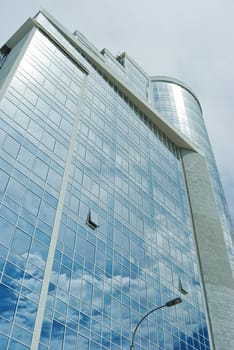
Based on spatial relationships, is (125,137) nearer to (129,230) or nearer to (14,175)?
(129,230)

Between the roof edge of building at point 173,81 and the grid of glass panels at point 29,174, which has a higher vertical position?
the roof edge of building at point 173,81

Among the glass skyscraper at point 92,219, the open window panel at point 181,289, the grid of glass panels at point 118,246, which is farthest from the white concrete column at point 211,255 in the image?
the open window panel at point 181,289

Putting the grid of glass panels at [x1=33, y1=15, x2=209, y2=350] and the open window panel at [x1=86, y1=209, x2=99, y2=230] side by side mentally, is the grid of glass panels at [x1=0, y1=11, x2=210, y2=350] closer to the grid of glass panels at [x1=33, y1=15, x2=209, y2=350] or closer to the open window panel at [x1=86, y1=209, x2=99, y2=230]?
the grid of glass panels at [x1=33, y1=15, x2=209, y2=350]

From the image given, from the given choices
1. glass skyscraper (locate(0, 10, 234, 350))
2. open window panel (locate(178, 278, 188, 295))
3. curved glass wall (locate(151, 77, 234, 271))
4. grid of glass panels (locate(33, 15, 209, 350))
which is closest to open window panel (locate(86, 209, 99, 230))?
glass skyscraper (locate(0, 10, 234, 350))

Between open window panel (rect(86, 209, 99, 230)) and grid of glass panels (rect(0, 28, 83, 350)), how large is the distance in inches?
154

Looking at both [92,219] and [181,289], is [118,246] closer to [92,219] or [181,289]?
[92,219]

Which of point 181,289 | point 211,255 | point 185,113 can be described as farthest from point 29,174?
point 185,113

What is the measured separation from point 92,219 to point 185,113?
75408 millimetres

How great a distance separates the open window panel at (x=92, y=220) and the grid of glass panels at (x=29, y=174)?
3912mm

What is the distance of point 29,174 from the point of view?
28203 millimetres

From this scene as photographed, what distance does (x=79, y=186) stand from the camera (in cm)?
3328

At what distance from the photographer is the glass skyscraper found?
954 inches

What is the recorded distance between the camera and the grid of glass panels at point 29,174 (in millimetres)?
21828

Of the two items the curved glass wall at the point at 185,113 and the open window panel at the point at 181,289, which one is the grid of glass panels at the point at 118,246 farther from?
the curved glass wall at the point at 185,113
